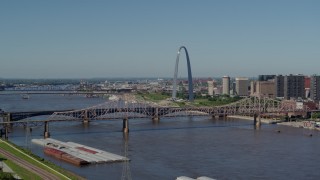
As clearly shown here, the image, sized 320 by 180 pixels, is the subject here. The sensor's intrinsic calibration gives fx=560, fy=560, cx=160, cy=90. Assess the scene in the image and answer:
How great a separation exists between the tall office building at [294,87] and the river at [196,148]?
20.2 m

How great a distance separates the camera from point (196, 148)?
21922 mm

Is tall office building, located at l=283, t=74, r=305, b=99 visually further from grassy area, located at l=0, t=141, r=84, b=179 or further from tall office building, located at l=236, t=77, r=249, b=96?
grassy area, located at l=0, t=141, r=84, b=179

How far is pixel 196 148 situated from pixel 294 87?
33264 mm

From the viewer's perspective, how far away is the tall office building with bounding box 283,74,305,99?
5284 cm

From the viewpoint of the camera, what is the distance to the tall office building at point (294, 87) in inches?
2080

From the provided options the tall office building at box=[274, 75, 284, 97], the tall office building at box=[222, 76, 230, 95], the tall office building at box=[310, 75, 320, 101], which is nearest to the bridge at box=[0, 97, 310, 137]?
the tall office building at box=[310, 75, 320, 101]

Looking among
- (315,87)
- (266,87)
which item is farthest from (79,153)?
(266,87)

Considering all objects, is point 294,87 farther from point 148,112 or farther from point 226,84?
point 148,112

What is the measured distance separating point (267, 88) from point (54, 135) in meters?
35.6

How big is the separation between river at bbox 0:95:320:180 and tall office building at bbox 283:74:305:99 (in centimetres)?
2023

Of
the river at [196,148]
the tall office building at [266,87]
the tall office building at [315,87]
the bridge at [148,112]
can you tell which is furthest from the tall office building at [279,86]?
the river at [196,148]

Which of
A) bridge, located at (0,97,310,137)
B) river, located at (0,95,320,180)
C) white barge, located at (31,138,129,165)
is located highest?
bridge, located at (0,97,310,137)

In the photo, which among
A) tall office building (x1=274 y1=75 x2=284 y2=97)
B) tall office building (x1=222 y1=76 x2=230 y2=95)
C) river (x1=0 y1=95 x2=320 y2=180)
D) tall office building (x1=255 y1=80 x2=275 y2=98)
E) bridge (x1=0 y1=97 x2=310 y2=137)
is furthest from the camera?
tall office building (x1=222 y1=76 x2=230 y2=95)

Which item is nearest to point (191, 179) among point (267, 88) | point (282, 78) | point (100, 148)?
point (100, 148)
